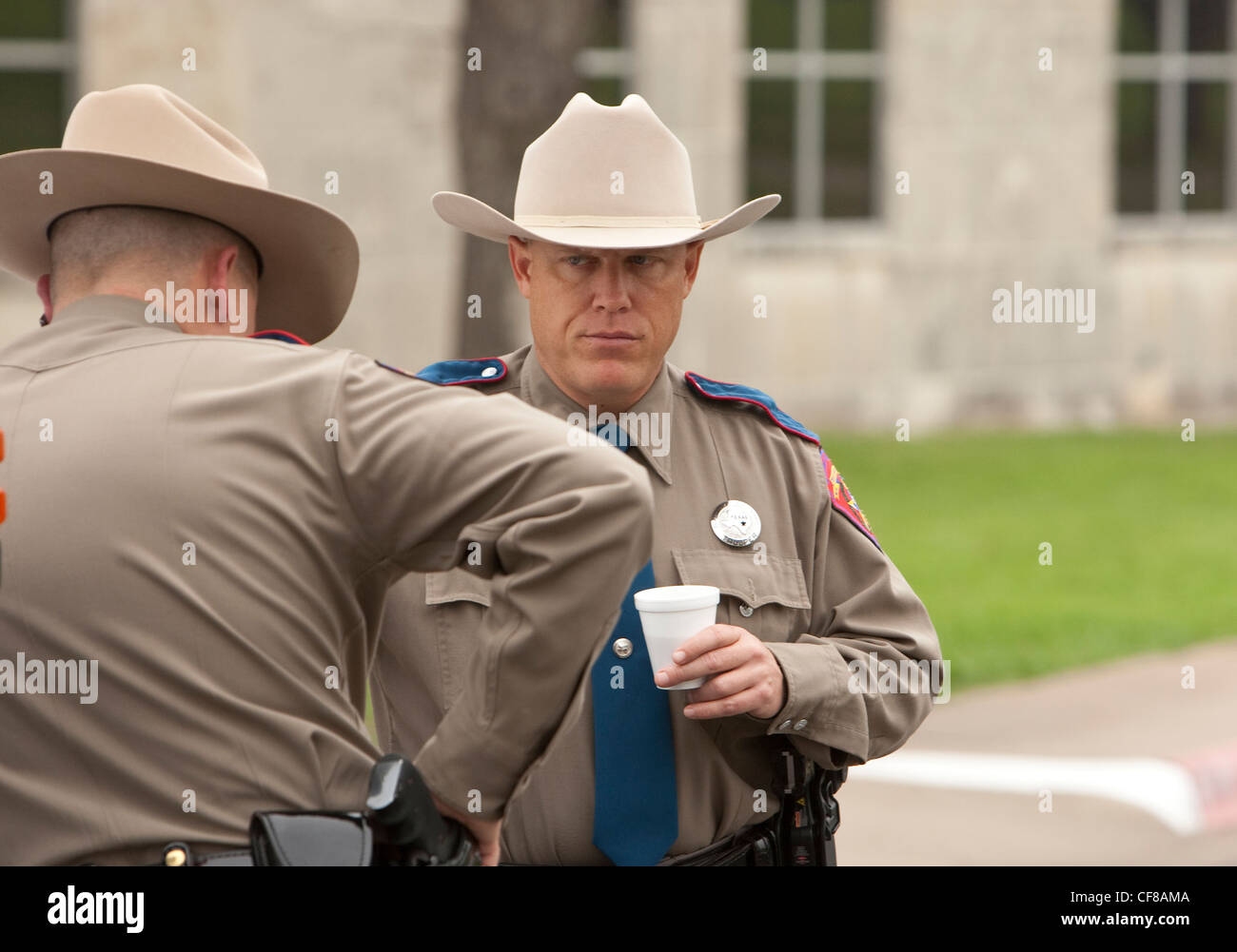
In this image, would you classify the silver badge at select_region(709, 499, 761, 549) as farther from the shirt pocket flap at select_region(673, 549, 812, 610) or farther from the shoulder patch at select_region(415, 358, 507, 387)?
the shoulder patch at select_region(415, 358, 507, 387)

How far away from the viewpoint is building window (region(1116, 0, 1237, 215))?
54.2 ft

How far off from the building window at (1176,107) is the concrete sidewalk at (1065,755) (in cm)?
850

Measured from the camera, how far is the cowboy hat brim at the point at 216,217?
245 centimetres

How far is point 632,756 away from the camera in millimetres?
2939

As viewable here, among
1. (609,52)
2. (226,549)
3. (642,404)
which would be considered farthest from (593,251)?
(609,52)

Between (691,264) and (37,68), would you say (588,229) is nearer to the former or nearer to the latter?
(691,264)

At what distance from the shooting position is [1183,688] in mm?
8258

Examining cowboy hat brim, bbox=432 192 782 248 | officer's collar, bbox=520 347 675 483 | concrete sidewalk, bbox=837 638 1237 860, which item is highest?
cowboy hat brim, bbox=432 192 782 248

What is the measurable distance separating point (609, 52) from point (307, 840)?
44.4 ft

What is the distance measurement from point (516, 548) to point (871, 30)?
14.6m

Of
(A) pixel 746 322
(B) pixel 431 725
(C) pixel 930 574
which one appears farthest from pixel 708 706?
(A) pixel 746 322

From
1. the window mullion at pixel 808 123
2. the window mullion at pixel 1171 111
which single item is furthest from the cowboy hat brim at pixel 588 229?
the window mullion at pixel 1171 111

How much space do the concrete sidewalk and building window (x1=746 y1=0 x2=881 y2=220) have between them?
25.5 ft

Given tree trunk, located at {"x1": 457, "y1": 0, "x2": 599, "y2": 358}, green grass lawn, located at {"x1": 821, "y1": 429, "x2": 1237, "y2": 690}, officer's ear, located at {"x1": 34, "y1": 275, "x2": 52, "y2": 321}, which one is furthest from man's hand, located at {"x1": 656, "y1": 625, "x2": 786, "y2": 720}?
green grass lawn, located at {"x1": 821, "y1": 429, "x2": 1237, "y2": 690}
